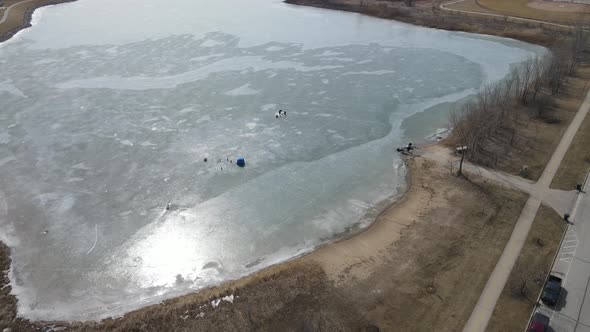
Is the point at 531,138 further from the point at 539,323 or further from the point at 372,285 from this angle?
the point at 372,285

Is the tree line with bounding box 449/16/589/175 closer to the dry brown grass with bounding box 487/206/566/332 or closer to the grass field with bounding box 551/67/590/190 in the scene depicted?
the grass field with bounding box 551/67/590/190

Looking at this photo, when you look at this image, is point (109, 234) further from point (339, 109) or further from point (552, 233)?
point (552, 233)

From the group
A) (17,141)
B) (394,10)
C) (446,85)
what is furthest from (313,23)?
(17,141)

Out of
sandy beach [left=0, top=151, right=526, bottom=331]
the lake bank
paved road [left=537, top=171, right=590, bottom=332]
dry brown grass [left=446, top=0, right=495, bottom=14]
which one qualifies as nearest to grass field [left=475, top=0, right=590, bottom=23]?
dry brown grass [left=446, top=0, right=495, bottom=14]

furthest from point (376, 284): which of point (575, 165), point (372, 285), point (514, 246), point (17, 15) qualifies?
point (17, 15)

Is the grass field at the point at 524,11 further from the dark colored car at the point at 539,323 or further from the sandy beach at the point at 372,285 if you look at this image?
the dark colored car at the point at 539,323
